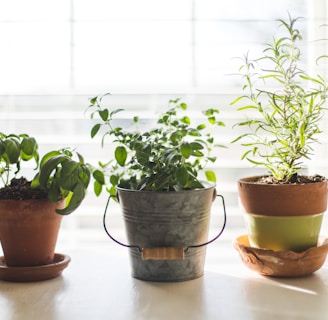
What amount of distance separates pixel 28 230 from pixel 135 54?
0.69 metres

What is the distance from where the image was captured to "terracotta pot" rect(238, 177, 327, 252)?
1706 millimetres

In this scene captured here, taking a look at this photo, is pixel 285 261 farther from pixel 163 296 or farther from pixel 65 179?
pixel 65 179

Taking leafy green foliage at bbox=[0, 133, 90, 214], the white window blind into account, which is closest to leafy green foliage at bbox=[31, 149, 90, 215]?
leafy green foliage at bbox=[0, 133, 90, 214]

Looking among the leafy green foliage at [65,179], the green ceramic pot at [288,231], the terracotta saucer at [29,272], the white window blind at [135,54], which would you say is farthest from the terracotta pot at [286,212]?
the terracotta saucer at [29,272]

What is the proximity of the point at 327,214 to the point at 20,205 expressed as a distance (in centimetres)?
98

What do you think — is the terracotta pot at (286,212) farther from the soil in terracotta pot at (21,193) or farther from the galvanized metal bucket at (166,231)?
the soil in terracotta pot at (21,193)

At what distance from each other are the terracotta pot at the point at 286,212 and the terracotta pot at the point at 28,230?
527 mm

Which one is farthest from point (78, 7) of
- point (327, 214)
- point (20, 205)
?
point (327, 214)

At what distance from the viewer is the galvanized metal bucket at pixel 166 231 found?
166 cm

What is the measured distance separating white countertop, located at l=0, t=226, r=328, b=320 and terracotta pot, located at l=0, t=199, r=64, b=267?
2.8 inches

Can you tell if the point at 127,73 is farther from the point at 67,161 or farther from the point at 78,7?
the point at 67,161

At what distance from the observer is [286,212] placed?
5.61 ft

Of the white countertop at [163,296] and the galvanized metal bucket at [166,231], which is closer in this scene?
the white countertop at [163,296]

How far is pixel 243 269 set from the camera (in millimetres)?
1833
